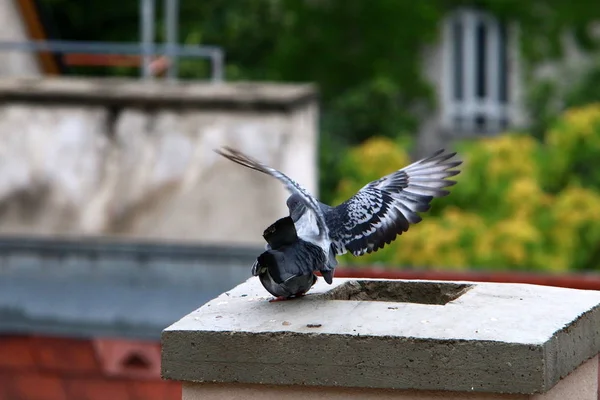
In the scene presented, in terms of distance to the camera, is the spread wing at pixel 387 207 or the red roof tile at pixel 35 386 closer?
the spread wing at pixel 387 207

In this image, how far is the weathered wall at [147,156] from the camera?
9109 millimetres

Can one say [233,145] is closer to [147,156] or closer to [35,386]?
[147,156]

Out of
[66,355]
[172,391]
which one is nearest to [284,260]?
[172,391]

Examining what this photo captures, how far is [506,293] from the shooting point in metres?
3.30

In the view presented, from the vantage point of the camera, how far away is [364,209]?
3.63m

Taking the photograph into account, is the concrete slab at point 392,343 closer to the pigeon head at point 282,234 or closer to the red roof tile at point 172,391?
the pigeon head at point 282,234

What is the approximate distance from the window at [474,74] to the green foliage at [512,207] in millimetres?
5002

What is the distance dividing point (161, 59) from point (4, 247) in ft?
19.2

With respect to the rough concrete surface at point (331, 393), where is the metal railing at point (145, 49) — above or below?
above

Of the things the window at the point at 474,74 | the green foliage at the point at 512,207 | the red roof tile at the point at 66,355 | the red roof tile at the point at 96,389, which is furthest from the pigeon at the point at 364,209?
the window at the point at 474,74

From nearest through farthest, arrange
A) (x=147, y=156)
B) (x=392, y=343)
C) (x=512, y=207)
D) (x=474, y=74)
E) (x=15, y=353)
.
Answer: (x=392, y=343) < (x=15, y=353) < (x=147, y=156) < (x=512, y=207) < (x=474, y=74)

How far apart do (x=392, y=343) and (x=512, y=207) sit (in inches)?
414

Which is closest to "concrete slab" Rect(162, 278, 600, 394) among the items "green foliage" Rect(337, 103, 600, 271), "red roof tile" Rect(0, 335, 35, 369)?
"red roof tile" Rect(0, 335, 35, 369)

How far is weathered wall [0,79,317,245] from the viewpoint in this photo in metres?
9.11
